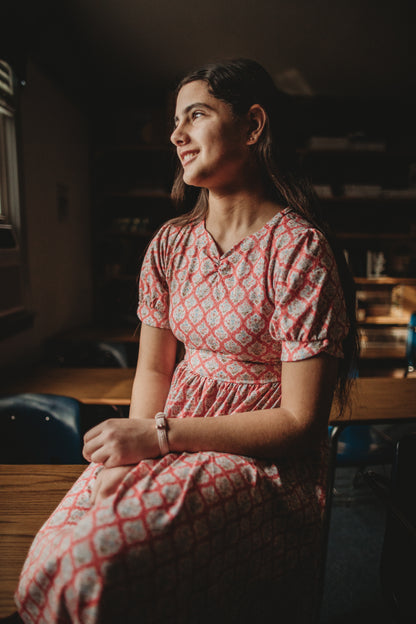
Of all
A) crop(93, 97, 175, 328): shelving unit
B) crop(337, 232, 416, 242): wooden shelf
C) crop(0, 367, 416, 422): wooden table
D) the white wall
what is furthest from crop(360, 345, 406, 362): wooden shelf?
the white wall

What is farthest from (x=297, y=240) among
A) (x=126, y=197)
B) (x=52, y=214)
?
(x=126, y=197)

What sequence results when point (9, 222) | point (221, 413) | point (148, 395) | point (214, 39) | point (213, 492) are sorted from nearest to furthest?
point (213, 492)
point (221, 413)
point (148, 395)
point (9, 222)
point (214, 39)

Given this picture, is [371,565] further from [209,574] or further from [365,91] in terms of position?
[365,91]

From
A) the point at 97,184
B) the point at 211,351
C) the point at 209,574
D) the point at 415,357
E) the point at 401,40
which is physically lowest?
the point at 415,357

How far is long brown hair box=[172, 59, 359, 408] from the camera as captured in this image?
0.99 m

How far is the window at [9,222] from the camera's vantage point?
2.30m

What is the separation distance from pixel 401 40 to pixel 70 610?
3680mm

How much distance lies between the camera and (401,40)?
2953 millimetres

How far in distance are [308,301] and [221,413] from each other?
0.33 metres

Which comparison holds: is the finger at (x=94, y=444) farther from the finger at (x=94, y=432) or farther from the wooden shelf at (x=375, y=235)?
the wooden shelf at (x=375, y=235)

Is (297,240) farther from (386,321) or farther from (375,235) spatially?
(386,321)

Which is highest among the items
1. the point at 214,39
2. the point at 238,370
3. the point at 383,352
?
the point at 214,39

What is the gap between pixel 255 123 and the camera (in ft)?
3.34

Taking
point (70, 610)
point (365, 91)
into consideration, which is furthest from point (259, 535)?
point (365, 91)
